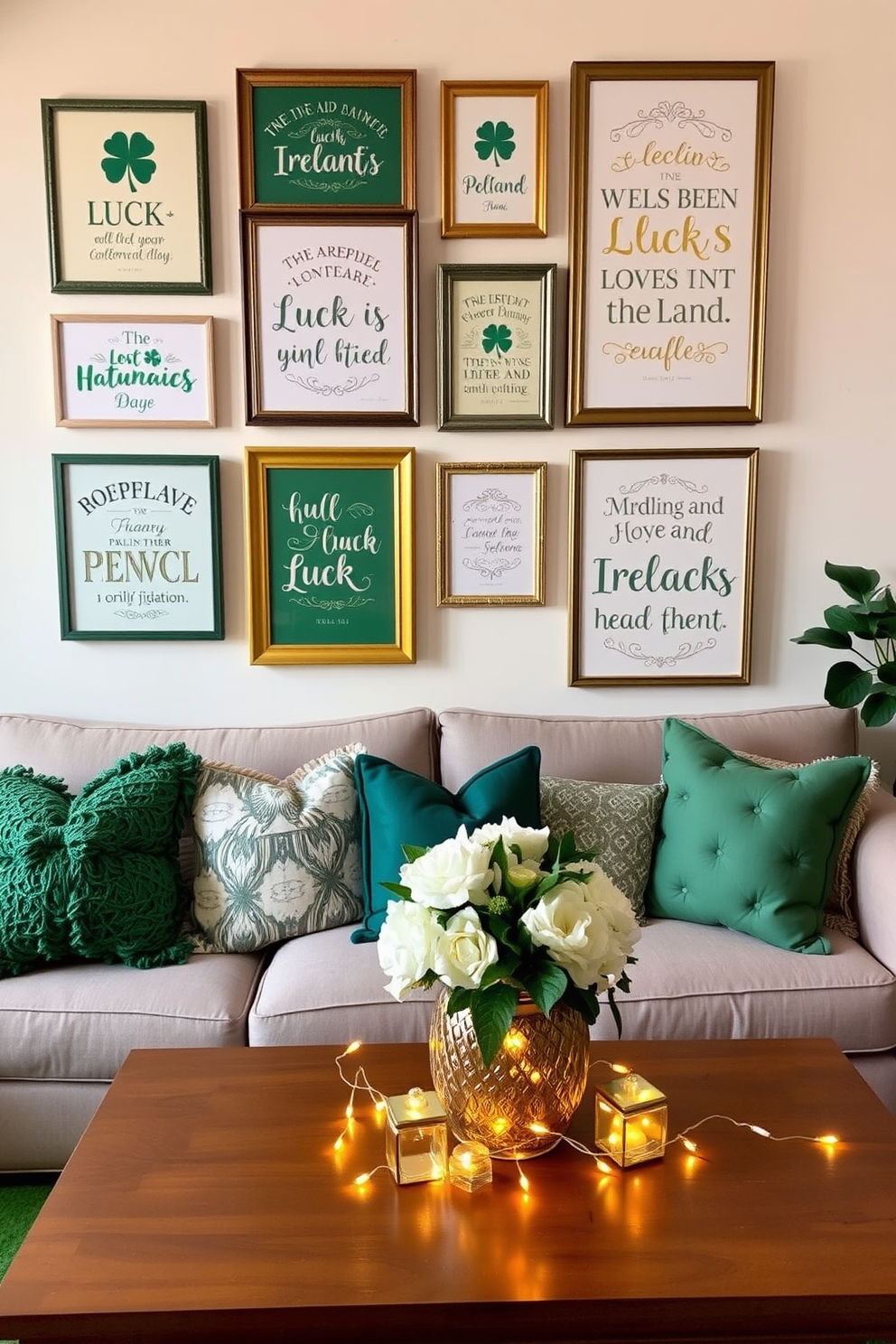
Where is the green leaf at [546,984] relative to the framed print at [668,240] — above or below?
below

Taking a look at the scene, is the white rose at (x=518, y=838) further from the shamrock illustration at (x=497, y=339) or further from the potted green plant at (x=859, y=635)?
the shamrock illustration at (x=497, y=339)

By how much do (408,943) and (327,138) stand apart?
2.09 metres

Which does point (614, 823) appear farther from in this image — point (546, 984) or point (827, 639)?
point (546, 984)

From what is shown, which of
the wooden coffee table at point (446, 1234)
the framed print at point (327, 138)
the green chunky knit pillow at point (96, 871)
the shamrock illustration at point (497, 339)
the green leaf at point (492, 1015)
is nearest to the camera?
the wooden coffee table at point (446, 1234)

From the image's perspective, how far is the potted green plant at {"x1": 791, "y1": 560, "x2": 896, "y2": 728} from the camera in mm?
2357

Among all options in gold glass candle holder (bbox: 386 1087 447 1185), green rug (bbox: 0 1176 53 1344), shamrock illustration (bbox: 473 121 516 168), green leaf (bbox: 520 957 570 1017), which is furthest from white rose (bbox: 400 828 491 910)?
shamrock illustration (bbox: 473 121 516 168)

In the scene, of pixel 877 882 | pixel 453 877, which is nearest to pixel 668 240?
pixel 877 882

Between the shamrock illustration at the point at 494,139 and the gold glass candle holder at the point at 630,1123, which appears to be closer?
the gold glass candle holder at the point at 630,1123

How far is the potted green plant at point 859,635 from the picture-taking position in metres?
2.36

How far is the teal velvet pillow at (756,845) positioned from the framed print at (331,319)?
1.21 m

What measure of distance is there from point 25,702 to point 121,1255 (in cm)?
179

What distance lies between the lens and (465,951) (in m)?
1.19

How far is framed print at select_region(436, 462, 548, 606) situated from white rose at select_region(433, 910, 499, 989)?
151 cm

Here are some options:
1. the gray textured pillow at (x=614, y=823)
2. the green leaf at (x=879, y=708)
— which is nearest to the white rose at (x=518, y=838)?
the gray textured pillow at (x=614, y=823)
